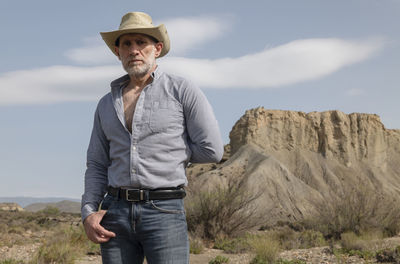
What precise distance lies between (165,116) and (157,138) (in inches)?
5.0

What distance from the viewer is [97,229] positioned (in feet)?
8.04

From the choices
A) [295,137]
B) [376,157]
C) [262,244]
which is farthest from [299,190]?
[262,244]

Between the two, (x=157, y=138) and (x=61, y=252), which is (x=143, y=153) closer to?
(x=157, y=138)

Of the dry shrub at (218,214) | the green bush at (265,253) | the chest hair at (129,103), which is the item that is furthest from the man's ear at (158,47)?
the dry shrub at (218,214)

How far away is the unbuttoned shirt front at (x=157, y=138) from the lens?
97.0 inches

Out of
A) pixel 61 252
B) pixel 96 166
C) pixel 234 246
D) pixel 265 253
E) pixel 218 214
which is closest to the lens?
pixel 96 166

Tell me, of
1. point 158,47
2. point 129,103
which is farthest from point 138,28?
point 129,103

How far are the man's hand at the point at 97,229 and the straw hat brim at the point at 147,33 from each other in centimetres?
102

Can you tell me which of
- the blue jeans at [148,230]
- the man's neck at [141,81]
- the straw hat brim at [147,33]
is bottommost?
the blue jeans at [148,230]

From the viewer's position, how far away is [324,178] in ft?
152

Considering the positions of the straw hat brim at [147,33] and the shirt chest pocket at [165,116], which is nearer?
the shirt chest pocket at [165,116]

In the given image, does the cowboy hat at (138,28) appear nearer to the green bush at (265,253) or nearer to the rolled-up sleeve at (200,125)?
the rolled-up sleeve at (200,125)

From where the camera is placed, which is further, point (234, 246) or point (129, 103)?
point (234, 246)

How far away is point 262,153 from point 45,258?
3849cm
